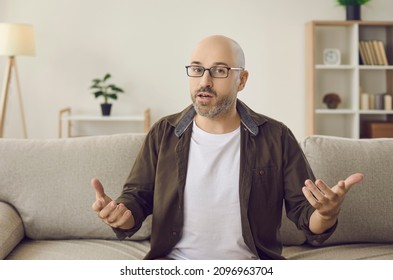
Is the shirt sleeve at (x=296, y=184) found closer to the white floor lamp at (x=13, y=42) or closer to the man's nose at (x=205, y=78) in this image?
the man's nose at (x=205, y=78)

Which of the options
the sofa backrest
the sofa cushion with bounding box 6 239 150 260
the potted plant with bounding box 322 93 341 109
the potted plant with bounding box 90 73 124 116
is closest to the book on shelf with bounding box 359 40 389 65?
the potted plant with bounding box 322 93 341 109

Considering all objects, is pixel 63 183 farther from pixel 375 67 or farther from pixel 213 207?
pixel 375 67

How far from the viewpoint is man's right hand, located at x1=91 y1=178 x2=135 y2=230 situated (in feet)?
4.43

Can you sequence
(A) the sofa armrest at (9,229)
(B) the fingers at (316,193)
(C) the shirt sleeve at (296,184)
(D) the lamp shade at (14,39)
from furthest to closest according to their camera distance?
(D) the lamp shade at (14,39) < (A) the sofa armrest at (9,229) < (C) the shirt sleeve at (296,184) < (B) the fingers at (316,193)

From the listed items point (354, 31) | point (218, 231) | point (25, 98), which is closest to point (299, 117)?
point (354, 31)

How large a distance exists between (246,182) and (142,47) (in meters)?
3.53

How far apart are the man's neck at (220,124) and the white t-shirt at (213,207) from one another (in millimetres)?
29

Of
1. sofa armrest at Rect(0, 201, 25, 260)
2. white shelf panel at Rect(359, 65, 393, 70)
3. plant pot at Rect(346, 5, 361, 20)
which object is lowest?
sofa armrest at Rect(0, 201, 25, 260)

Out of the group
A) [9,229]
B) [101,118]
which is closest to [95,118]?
[101,118]

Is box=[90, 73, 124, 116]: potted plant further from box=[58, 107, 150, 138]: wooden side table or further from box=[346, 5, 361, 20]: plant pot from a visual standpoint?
box=[346, 5, 361, 20]: plant pot

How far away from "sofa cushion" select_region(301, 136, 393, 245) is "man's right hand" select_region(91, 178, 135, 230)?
0.67m

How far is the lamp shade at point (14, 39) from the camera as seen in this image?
14.1ft

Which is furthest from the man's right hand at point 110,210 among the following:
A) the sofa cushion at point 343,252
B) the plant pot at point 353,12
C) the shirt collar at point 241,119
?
the plant pot at point 353,12

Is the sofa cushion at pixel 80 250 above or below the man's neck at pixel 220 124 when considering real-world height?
below
